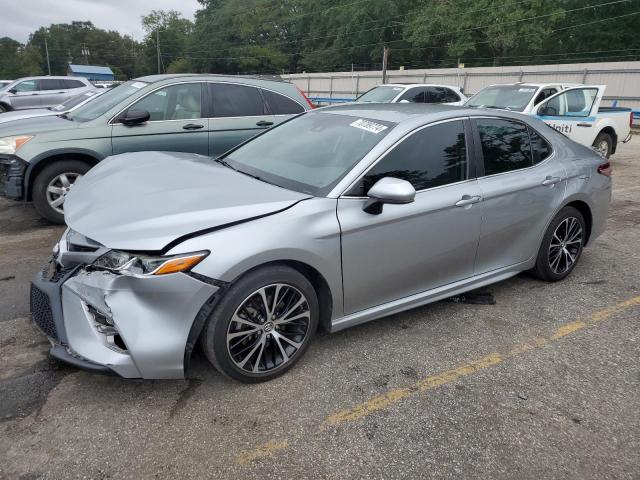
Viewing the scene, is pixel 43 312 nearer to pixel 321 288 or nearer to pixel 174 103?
pixel 321 288

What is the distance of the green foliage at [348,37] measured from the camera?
42.2 metres

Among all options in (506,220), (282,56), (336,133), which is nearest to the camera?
(336,133)

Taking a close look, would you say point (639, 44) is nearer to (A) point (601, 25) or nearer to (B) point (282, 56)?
(A) point (601, 25)

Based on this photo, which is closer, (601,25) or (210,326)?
(210,326)

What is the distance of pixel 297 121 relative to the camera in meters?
4.13

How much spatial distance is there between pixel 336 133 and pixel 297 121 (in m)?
0.65

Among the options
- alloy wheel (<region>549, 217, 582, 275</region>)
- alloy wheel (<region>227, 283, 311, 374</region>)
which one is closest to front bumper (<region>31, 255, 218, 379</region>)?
alloy wheel (<region>227, 283, 311, 374</region>)

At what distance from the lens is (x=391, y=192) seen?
2.89 meters

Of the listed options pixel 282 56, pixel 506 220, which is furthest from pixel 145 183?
pixel 282 56

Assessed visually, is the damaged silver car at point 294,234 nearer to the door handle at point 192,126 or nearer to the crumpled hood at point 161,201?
the crumpled hood at point 161,201

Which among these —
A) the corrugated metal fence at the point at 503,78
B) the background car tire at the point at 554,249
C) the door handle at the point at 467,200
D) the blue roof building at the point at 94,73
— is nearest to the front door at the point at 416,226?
the door handle at the point at 467,200

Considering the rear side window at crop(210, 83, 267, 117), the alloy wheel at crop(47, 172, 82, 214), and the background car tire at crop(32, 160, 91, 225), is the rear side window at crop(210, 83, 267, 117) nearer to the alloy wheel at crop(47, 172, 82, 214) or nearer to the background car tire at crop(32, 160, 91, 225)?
the background car tire at crop(32, 160, 91, 225)

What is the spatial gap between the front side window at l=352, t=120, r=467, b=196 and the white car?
25.3 ft

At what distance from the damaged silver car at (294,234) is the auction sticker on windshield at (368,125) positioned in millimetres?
17
